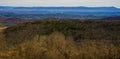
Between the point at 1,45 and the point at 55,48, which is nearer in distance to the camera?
the point at 55,48

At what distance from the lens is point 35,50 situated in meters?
14.1

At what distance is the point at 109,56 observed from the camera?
13812mm

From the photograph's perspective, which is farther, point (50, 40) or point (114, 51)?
point (50, 40)

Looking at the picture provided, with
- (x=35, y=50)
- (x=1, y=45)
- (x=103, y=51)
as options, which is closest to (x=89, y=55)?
(x=103, y=51)

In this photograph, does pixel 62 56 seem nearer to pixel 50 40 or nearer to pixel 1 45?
pixel 50 40

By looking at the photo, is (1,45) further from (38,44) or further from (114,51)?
(114,51)

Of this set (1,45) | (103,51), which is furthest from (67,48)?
(1,45)

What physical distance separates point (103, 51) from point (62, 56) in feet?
5.24

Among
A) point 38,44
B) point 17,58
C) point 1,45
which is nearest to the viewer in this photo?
point 17,58

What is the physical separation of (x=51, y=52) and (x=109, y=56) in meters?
2.14

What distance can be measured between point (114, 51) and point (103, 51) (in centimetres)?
43

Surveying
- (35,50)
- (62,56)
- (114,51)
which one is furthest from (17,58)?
(114,51)

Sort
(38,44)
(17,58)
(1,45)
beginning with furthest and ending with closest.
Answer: (1,45)
(38,44)
(17,58)

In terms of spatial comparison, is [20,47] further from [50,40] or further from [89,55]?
[89,55]
